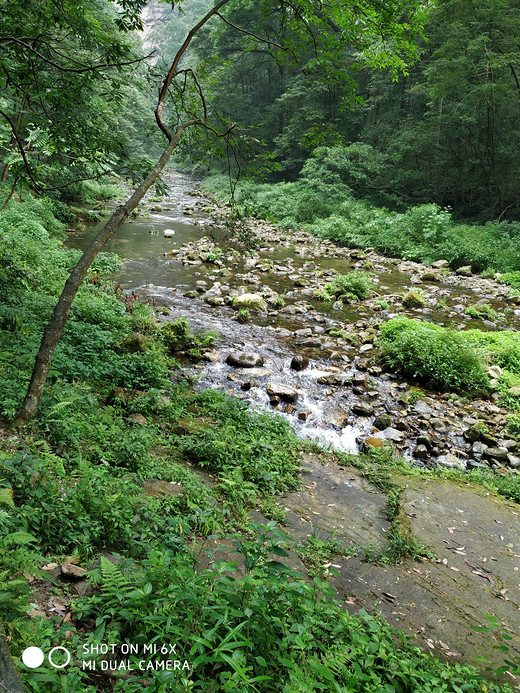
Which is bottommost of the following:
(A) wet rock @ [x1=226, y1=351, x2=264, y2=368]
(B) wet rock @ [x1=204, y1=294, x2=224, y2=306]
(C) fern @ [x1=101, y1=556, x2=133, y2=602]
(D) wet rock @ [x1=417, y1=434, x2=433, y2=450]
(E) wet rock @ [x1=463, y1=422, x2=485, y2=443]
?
(D) wet rock @ [x1=417, y1=434, x2=433, y2=450]

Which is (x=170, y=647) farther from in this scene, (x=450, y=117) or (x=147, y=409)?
(x=450, y=117)

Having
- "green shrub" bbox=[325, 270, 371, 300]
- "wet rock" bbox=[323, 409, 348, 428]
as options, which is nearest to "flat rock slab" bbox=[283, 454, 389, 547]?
"wet rock" bbox=[323, 409, 348, 428]

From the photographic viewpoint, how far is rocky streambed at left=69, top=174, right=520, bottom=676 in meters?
3.37

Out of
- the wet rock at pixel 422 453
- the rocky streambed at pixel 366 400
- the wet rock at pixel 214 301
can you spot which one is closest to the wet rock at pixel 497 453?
the rocky streambed at pixel 366 400

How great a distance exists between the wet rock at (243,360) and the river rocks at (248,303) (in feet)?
9.35

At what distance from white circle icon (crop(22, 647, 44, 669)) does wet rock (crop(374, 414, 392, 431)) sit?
5405mm

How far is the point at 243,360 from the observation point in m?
7.61

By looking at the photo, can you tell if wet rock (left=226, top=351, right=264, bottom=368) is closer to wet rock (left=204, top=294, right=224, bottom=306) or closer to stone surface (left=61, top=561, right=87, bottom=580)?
wet rock (left=204, top=294, right=224, bottom=306)

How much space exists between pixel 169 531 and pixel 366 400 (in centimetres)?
476

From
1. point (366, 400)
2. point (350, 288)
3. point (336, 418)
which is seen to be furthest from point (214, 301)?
point (336, 418)

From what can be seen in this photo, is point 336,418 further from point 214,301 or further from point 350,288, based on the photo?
point 350,288

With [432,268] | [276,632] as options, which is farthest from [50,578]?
[432,268]

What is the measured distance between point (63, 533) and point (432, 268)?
1635 cm

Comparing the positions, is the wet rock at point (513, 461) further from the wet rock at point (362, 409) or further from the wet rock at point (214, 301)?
the wet rock at point (214, 301)
